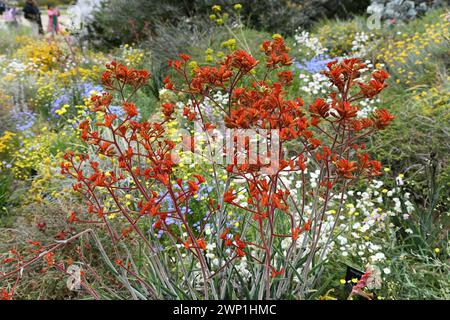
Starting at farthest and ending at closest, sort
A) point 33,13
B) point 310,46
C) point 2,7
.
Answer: point 2,7 < point 33,13 < point 310,46

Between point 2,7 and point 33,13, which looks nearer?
point 33,13

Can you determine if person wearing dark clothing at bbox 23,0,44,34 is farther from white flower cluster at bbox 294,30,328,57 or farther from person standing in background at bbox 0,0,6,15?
white flower cluster at bbox 294,30,328,57

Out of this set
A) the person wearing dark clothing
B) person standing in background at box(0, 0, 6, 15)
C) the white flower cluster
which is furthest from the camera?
person standing in background at box(0, 0, 6, 15)

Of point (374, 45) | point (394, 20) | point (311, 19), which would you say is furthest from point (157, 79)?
point (311, 19)

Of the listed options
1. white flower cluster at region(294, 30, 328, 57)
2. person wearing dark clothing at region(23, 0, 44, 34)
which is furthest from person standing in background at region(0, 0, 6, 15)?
white flower cluster at region(294, 30, 328, 57)

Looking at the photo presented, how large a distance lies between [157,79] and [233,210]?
317 centimetres

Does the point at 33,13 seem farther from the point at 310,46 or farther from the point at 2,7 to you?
the point at 310,46

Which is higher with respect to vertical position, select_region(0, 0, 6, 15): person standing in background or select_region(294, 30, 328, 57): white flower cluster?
select_region(0, 0, 6, 15): person standing in background

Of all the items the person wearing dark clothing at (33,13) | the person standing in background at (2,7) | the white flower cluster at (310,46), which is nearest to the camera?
the white flower cluster at (310,46)

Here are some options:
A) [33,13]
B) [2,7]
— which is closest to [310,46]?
[33,13]

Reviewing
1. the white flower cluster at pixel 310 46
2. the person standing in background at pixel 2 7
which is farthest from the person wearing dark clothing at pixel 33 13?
the white flower cluster at pixel 310 46

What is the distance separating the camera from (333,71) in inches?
66.1

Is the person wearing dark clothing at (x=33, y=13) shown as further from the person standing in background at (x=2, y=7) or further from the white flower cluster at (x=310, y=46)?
the white flower cluster at (x=310, y=46)

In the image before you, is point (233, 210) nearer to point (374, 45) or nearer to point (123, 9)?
point (374, 45)
